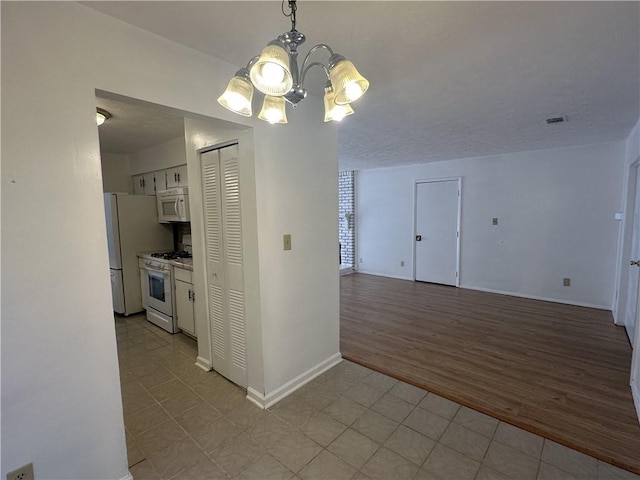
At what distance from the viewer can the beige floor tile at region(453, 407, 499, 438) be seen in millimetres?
1973

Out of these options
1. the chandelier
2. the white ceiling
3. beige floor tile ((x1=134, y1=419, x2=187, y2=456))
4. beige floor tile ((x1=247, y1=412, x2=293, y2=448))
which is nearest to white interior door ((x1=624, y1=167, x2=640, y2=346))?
the white ceiling

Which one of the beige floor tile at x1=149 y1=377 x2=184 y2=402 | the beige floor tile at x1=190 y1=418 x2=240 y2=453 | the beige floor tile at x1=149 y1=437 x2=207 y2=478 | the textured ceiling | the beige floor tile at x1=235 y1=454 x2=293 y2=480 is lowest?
the beige floor tile at x1=235 y1=454 x2=293 y2=480

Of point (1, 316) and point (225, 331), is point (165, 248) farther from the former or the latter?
point (1, 316)

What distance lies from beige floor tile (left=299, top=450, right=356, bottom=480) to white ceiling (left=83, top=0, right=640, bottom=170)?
2298mm

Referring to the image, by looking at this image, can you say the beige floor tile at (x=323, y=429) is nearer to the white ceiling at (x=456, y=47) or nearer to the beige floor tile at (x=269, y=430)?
the beige floor tile at (x=269, y=430)

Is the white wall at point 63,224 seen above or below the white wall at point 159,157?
below

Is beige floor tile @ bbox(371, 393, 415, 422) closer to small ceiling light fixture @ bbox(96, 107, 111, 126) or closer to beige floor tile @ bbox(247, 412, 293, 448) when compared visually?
beige floor tile @ bbox(247, 412, 293, 448)

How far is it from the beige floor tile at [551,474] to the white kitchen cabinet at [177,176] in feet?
13.5

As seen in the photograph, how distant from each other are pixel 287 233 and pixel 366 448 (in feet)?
4.83

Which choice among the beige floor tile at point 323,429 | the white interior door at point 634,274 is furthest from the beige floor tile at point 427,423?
the white interior door at point 634,274

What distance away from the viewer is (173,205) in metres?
3.98

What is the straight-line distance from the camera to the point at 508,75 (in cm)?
203

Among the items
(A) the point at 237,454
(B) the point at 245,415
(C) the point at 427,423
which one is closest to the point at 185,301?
(B) the point at 245,415

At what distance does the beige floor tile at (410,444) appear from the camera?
177 centimetres
